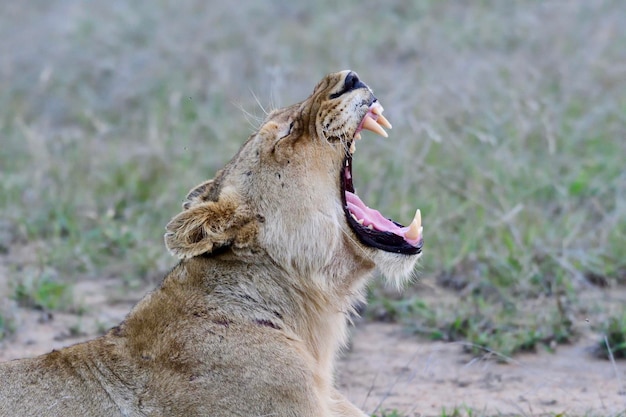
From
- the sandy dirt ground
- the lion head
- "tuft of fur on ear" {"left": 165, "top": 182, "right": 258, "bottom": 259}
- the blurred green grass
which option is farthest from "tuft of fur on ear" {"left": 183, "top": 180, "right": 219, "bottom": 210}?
the sandy dirt ground

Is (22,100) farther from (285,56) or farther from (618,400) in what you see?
(618,400)

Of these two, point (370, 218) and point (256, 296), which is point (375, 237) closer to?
point (370, 218)

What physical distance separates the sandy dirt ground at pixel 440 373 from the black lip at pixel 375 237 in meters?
0.75

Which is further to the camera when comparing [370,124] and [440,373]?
[440,373]

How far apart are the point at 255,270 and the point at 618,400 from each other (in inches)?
61.5

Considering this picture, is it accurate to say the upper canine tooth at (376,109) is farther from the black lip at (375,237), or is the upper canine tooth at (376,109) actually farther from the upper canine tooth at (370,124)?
the black lip at (375,237)

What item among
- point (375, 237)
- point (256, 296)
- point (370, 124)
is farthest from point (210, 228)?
point (370, 124)

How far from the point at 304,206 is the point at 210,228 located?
0.92 ft

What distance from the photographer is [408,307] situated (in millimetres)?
4770

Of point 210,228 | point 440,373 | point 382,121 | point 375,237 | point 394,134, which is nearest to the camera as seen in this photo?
point 210,228

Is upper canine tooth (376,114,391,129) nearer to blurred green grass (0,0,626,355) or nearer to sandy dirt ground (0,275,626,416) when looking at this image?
blurred green grass (0,0,626,355)

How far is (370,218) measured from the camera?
327 cm

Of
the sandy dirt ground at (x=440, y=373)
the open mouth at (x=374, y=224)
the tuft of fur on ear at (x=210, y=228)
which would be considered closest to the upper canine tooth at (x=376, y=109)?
the open mouth at (x=374, y=224)

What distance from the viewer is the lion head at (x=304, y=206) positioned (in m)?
3.02
